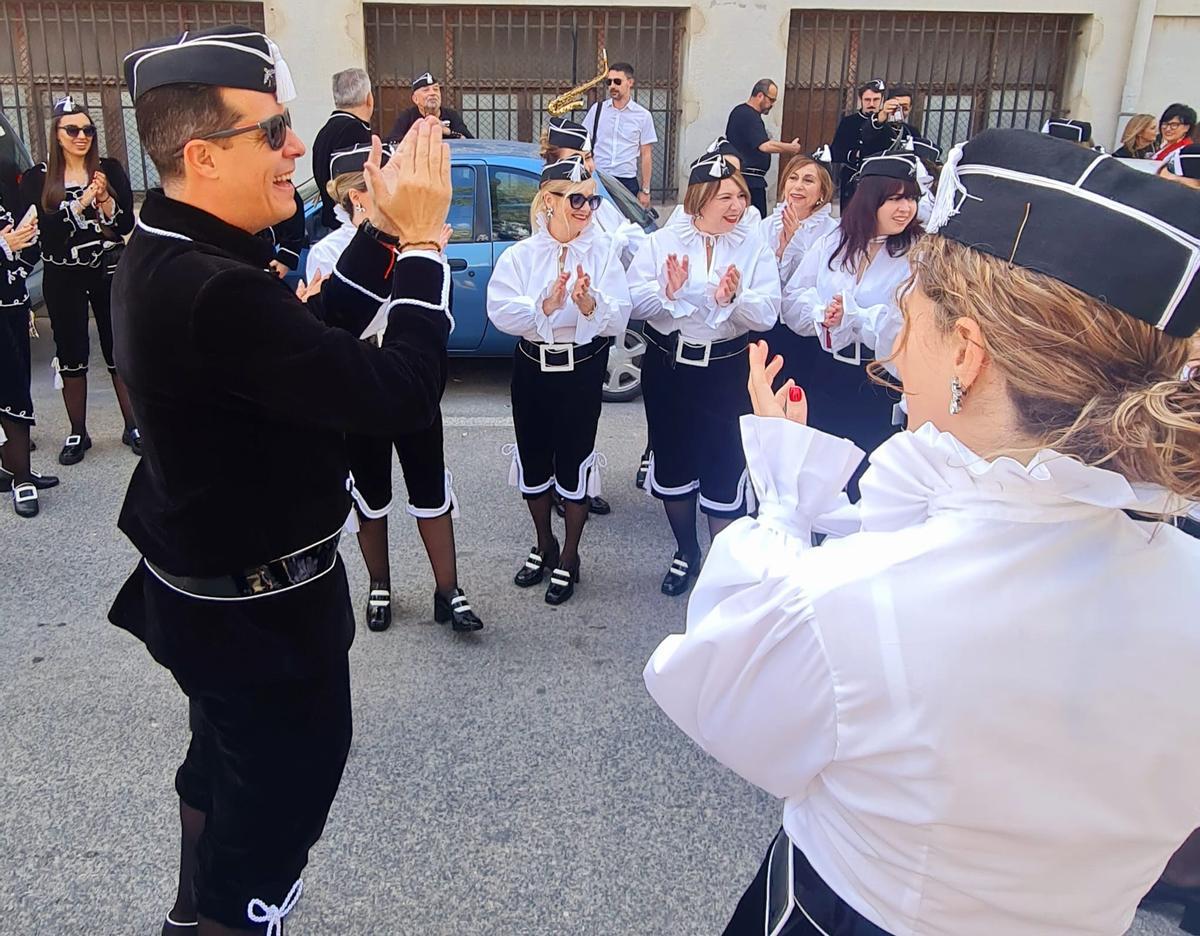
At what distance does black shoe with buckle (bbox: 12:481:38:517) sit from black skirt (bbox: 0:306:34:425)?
34cm

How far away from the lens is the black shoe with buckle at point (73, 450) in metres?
5.60

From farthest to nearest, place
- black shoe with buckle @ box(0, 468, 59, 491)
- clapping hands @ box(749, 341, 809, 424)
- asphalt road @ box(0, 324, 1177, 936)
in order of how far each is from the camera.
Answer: black shoe with buckle @ box(0, 468, 59, 491) → asphalt road @ box(0, 324, 1177, 936) → clapping hands @ box(749, 341, 809, 424)

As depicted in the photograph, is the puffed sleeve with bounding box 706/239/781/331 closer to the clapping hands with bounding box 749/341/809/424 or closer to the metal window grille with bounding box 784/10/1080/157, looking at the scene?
the clapping hands with bounding box 749/341/809/424

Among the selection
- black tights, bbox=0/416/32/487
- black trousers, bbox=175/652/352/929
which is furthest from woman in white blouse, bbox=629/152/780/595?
black tights, bbox=0/416/32/487

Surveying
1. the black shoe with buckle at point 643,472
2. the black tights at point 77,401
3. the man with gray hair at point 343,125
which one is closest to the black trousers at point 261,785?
the black shoe with buckle at point 643,472

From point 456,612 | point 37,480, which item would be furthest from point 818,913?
point 37,480

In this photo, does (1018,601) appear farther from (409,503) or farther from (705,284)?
(705,284)

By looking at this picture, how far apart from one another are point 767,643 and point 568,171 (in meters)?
3.28

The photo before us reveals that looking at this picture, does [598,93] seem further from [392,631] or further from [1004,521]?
[1004,521]

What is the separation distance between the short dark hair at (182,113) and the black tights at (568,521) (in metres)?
2.72

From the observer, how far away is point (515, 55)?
11008mm

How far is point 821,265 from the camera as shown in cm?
428

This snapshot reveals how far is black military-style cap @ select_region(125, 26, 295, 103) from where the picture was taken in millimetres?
1718

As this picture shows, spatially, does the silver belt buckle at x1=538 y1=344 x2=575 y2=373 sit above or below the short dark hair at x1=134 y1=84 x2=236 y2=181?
below
